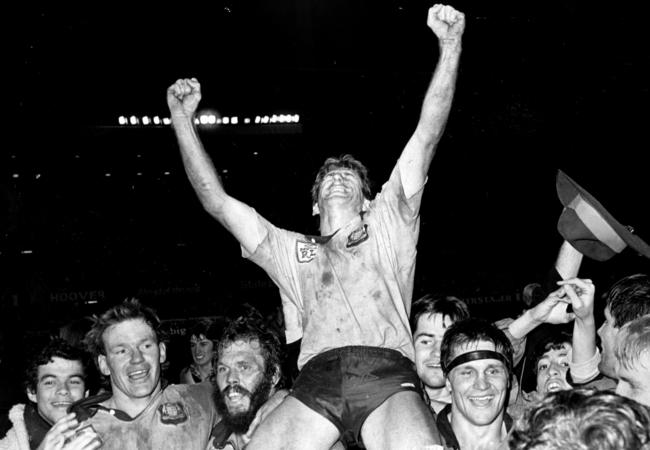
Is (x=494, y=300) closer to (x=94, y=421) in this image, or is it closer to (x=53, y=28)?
(x=53, y=28)

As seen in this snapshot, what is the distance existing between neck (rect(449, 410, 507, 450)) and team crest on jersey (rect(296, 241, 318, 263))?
102 centimetres

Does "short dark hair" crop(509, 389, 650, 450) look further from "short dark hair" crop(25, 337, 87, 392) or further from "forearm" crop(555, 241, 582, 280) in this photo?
"short dark hair" crop(25, 337, 87, 392)

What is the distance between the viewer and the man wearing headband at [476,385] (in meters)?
3.28

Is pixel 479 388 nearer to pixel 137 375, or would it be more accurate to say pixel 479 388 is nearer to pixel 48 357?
pixel 137 375

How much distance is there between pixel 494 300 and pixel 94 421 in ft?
27.6

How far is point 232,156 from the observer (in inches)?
462

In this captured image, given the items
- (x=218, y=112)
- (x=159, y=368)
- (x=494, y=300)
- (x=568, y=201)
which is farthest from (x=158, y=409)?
(x=494, y=300)

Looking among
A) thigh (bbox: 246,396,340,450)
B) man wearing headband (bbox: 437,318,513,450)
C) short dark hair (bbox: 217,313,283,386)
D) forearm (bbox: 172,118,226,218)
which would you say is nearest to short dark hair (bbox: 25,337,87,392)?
short dark hair (bbox: 217,313,283,386)

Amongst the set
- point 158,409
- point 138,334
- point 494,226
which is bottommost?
point 158,409

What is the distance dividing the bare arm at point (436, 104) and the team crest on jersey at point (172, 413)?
161cm

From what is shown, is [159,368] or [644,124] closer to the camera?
[159,368]

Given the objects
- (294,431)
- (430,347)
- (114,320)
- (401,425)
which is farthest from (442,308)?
(114,320)

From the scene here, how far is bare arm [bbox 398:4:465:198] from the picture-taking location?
3.47 m

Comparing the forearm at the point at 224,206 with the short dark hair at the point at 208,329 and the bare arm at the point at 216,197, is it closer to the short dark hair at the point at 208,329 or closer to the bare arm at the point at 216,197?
the bare arm at the point at 216,197
